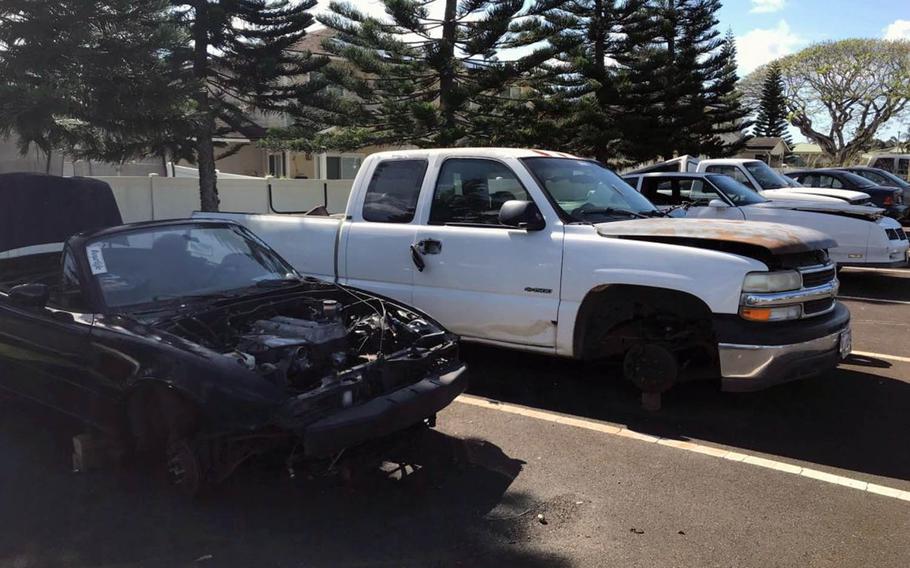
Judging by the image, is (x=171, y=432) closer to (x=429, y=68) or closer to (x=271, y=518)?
(x=271, y=518)

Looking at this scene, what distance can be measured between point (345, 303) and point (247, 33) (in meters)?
16.6

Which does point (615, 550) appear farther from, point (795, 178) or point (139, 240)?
point (795, 178)

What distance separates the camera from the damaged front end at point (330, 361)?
3.38 metres

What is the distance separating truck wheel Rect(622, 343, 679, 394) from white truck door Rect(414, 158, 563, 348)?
0.62 m

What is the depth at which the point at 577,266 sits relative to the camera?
5.14 meters

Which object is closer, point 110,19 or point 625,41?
point 110,19

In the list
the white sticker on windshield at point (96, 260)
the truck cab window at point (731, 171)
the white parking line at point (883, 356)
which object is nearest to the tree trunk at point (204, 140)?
the truck cab window at point (731, 171)

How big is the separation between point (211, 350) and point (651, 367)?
10.2ft

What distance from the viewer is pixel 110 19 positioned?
9914 millimetres

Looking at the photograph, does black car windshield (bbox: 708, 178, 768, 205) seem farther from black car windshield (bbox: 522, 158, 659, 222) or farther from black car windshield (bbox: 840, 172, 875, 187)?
black car windshield (bbox: 840, 172, 875, 187)

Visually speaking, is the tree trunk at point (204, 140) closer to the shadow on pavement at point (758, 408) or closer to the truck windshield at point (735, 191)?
the truck windshield at point (735, 191)

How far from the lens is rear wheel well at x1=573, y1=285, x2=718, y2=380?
498 cm

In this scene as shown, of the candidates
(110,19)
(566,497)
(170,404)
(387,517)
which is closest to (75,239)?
(170,404)

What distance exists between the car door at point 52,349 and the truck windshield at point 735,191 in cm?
883
